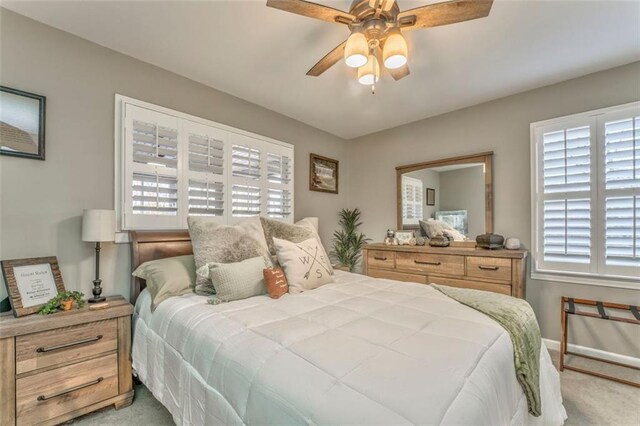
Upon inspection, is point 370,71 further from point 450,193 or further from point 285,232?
point 450,193

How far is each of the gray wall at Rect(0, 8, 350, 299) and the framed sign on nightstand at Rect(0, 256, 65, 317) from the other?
98 mm

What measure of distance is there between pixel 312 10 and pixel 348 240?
10.6 feet

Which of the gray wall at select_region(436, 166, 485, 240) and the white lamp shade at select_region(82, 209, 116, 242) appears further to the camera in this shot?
the gray wall at select_region(436, 166, 485, 240)

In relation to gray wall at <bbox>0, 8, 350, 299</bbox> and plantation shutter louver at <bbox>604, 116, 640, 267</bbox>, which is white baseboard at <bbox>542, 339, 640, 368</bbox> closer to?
plantation shutter louver at <bbox>604, 116, 640, 267</bbox>

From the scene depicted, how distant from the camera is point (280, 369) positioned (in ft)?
3.22

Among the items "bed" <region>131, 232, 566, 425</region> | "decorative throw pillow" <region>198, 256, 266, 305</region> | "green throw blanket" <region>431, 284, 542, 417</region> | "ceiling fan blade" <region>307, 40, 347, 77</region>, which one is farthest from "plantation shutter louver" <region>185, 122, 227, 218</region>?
"green throw blanket" <region>431, 284, 542, 417</region>

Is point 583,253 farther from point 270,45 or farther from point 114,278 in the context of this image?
point 114,278

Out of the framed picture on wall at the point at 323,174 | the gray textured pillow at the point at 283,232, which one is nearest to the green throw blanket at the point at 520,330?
the gray textured pillow at the point at 283,232

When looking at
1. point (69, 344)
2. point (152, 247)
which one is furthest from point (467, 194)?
point (69, 344)

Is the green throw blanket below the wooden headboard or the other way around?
below

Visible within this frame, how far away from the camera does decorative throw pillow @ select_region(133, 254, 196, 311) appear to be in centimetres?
187

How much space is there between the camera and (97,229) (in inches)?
76.7

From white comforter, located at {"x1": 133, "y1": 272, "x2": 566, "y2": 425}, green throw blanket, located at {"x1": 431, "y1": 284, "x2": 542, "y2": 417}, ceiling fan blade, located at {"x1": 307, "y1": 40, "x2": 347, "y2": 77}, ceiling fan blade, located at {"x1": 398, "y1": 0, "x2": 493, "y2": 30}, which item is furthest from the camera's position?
ceiling fan blade, located at {"x1": 307, "y1": 40, "x2": 347, "y2": 77}

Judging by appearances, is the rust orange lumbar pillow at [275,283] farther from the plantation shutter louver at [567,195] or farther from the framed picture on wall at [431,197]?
the plantation shutter louver at [567,195]
